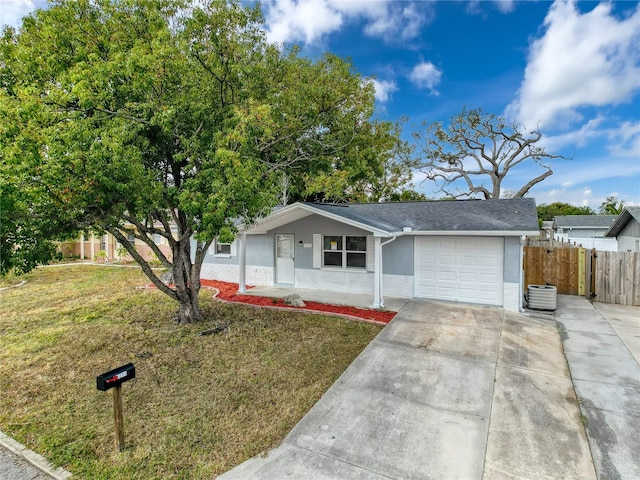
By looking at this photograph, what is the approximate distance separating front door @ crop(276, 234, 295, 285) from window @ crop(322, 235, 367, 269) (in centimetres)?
140

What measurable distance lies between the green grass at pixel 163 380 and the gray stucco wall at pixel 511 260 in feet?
14.1

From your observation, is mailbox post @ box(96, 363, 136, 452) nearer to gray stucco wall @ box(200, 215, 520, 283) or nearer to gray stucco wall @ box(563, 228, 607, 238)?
gray stucco wall @ box(200, 215, 520, 283)

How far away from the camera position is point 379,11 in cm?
1028

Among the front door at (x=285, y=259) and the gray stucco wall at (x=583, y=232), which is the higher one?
the gray stucco wall at (x=583, y=232)

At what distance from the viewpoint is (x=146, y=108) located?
6.12m

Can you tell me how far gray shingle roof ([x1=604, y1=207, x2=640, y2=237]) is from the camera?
14607 mm

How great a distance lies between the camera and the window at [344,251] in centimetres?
1120

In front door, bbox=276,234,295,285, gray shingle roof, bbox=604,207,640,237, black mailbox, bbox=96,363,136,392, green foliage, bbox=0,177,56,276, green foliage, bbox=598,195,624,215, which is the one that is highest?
green foliage, bbox=598,195,624,215

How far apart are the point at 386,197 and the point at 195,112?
21.2 meters

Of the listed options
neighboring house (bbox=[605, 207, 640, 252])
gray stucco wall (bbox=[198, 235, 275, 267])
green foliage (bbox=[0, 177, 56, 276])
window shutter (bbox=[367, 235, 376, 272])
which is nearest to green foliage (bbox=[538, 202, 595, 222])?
neighboring house (bbox=[605, 207, 640, 252])

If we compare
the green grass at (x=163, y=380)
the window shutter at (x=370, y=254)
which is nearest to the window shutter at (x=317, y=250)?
the window shutter at (x=370, y=254)

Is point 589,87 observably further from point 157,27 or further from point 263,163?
point 157,27

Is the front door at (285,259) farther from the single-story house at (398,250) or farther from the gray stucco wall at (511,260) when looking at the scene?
the gray stucco wall at (511,260)

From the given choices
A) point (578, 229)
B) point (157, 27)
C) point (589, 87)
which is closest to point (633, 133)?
point (589, 87)
